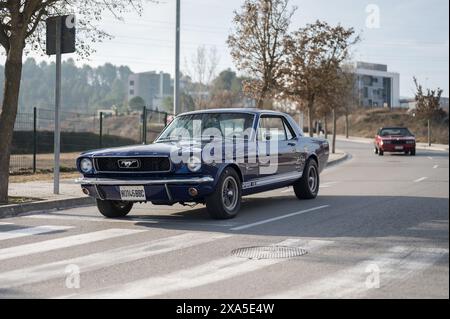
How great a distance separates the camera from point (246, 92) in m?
27.3

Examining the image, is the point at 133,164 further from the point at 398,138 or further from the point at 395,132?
the point at 395,132

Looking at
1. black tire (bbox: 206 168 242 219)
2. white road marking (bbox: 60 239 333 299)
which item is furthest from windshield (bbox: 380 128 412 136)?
white road marking (bbox: 60 239 333 299)

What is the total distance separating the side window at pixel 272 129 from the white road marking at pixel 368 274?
393 centimetres

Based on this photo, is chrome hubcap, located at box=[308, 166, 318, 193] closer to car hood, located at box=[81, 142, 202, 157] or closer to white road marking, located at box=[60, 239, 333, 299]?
car hood, located at box=[81, 142, 202, 157]

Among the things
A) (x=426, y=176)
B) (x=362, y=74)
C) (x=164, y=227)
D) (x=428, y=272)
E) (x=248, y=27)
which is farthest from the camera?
(x=362, y=74)

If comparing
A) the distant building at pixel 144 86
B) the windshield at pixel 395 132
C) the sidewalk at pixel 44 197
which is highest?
the distant building at pixel 144 86

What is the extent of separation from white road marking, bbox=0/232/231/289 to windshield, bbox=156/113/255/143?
2400 mm

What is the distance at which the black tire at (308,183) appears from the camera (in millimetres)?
→ 11578

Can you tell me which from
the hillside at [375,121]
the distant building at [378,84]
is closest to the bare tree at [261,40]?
the hillside at [375,121]

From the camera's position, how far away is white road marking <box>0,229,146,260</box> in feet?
22.8

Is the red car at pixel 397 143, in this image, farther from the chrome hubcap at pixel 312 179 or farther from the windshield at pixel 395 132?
the chrome hubcap at pixel 312 179
